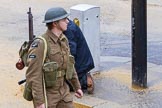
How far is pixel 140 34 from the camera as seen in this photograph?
7.71 m

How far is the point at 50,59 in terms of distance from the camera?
15.5 feet

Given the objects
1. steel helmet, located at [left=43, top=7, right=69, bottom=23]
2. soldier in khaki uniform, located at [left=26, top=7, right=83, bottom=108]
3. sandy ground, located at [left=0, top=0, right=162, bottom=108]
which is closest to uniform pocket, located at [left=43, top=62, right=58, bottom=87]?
soldier in khaki uniform, located at [left=26, top=7, right=83, bottom=108]

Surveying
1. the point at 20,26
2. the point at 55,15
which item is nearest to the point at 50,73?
the point at 55,15

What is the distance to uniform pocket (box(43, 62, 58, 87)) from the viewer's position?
4680 millimetres

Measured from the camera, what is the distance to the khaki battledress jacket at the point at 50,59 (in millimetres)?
4656

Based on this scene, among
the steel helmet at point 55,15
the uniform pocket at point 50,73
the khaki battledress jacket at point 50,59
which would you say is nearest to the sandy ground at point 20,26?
the khaki battledress jacket at point 50,59

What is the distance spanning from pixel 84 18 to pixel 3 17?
8682 mm

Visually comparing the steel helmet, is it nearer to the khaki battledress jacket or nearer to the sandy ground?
the khaki battledress jacket

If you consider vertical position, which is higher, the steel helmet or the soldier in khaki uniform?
Result: the steel helmet

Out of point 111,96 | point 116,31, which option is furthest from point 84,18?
point 116,31

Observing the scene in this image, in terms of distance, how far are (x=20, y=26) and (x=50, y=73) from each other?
10171 mm

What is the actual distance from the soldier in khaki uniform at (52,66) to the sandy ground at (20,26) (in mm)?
2741

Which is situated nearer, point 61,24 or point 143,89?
point 61,24

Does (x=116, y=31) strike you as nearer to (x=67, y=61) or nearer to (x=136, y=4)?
(x=136, y=4)
